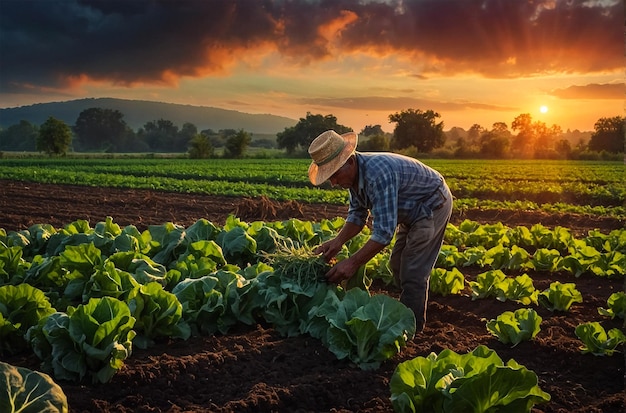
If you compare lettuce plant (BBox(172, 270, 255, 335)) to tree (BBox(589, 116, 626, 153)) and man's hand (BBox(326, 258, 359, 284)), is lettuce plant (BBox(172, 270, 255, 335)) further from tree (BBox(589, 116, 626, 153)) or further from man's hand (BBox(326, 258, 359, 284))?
tree (BBox(589, 116, 626, 153))

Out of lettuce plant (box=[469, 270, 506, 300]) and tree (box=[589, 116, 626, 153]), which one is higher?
tree (box=[589, 116, 626, 153])

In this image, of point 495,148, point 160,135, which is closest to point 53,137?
point 495,148

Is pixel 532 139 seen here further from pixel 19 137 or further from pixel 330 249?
pixel 19 137

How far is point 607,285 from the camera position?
720 centimetres

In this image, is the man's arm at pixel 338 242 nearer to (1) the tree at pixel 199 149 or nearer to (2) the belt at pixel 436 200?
(2) the belt at pixel 436 200

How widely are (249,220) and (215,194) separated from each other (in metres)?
6.32

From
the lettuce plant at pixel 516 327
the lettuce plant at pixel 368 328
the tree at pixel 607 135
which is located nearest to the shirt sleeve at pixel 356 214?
the lettuce plant at pixel 368 328

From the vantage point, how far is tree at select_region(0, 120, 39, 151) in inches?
4188

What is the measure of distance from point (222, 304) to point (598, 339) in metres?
2.97

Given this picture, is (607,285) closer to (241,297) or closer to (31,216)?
(241,297)

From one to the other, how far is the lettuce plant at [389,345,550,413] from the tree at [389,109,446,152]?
65287 mm

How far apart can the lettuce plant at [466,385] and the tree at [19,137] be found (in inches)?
4429

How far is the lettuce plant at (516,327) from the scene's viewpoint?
4.95 m

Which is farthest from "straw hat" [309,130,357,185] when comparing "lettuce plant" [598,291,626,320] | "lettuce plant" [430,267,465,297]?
"lettuce plant" [598,291,626,320]
